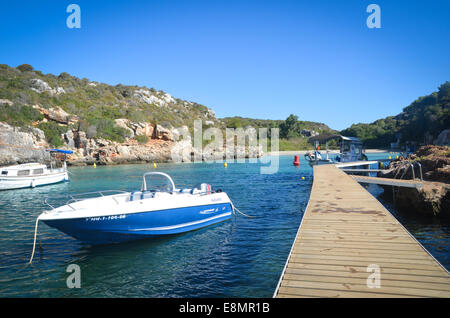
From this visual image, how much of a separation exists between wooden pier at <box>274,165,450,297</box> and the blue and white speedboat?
500 cm

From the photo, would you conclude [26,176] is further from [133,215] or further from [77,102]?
[77,102]

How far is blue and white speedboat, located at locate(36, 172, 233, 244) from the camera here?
9133 millimetres

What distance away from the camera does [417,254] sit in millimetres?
5609

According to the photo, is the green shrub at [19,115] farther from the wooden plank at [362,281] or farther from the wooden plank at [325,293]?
the wooden plank at [325,293]

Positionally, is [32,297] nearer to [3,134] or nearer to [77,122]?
[3,134]

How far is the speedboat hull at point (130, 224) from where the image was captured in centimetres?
912

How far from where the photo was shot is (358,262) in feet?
17.4

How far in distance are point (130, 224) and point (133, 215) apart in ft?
1.13

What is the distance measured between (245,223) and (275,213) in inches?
91.3

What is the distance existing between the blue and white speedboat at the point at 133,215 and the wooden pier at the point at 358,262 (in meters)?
5.00

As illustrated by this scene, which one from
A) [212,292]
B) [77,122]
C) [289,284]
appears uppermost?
[77,122]

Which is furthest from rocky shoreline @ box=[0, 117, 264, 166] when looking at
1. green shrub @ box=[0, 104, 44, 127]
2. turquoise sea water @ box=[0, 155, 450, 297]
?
turquoise sea water @ box=[0, 155, 450, 297]

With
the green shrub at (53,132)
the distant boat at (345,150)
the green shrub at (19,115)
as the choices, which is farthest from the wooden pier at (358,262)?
the green shrub at (19,115)
